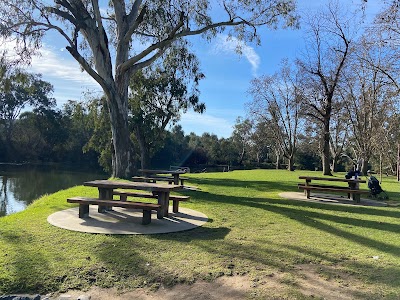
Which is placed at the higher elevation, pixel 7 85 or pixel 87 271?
pixel 7 85

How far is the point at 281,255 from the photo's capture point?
4.71m

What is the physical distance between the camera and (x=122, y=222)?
642cm

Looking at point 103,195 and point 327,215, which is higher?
point 103,195

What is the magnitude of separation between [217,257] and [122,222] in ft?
8.11

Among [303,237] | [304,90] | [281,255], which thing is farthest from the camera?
[304,90]

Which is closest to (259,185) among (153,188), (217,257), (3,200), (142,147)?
(153,188)

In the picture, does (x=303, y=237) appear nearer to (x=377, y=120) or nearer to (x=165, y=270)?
(x=165, y=270)

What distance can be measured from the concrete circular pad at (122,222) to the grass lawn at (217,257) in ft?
0.79

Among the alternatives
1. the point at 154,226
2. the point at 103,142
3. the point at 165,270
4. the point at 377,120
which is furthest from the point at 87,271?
the point at 103,142

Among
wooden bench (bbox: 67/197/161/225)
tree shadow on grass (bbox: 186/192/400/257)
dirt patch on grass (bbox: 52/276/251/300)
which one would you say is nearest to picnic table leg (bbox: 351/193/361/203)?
tree shadow on grass (bbox: 186/192/400/257)

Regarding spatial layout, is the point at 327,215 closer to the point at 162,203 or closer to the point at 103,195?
the point at 162,203

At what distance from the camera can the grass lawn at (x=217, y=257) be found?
3.72m

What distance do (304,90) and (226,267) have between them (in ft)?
73.7

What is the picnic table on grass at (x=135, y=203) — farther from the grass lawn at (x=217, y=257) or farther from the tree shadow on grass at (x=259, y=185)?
the tree shadow on grass at (x=259, y=185)
